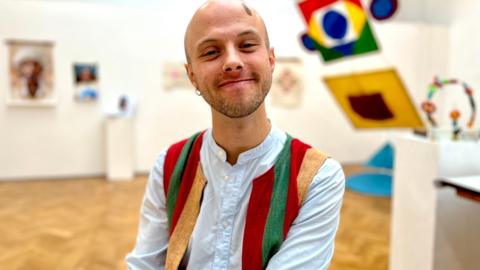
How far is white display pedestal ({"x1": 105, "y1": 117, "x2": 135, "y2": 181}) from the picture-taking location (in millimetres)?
5574

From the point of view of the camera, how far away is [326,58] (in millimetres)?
4480

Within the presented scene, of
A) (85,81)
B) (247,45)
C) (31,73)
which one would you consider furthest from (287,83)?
(247,45)

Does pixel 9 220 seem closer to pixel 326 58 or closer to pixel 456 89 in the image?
pixel 326 58

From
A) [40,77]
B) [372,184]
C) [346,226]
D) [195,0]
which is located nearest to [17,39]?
[40,77]

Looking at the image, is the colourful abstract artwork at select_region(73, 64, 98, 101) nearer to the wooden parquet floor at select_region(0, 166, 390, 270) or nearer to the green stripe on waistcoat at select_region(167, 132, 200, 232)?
the wooden parquet floor at select_region(0, 166, 390, 270)

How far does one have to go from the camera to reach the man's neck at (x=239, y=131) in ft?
3.35

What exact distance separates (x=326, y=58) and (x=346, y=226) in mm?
1930

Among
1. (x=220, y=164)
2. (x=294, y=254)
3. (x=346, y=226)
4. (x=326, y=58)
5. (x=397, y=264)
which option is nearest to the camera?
(x=294, y=254)

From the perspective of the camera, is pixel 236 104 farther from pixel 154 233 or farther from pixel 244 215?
pixel 154 233

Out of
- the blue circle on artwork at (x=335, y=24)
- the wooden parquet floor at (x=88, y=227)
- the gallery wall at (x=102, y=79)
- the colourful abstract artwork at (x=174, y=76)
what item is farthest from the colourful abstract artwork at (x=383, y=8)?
the colourful abstract artwork at (x=174, y=76)

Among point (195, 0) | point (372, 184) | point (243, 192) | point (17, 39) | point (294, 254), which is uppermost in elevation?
point (195, 0)

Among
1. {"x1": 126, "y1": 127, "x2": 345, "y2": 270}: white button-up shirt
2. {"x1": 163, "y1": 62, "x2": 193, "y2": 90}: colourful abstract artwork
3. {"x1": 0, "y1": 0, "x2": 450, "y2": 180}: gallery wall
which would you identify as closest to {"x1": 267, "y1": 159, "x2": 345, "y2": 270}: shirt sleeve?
{"x1": 126, "y1": 127, "x2": 345, "y2": 270}: white button-up shirt

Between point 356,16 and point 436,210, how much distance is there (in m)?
2.28

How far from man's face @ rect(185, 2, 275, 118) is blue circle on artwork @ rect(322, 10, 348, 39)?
3352 millimetres
